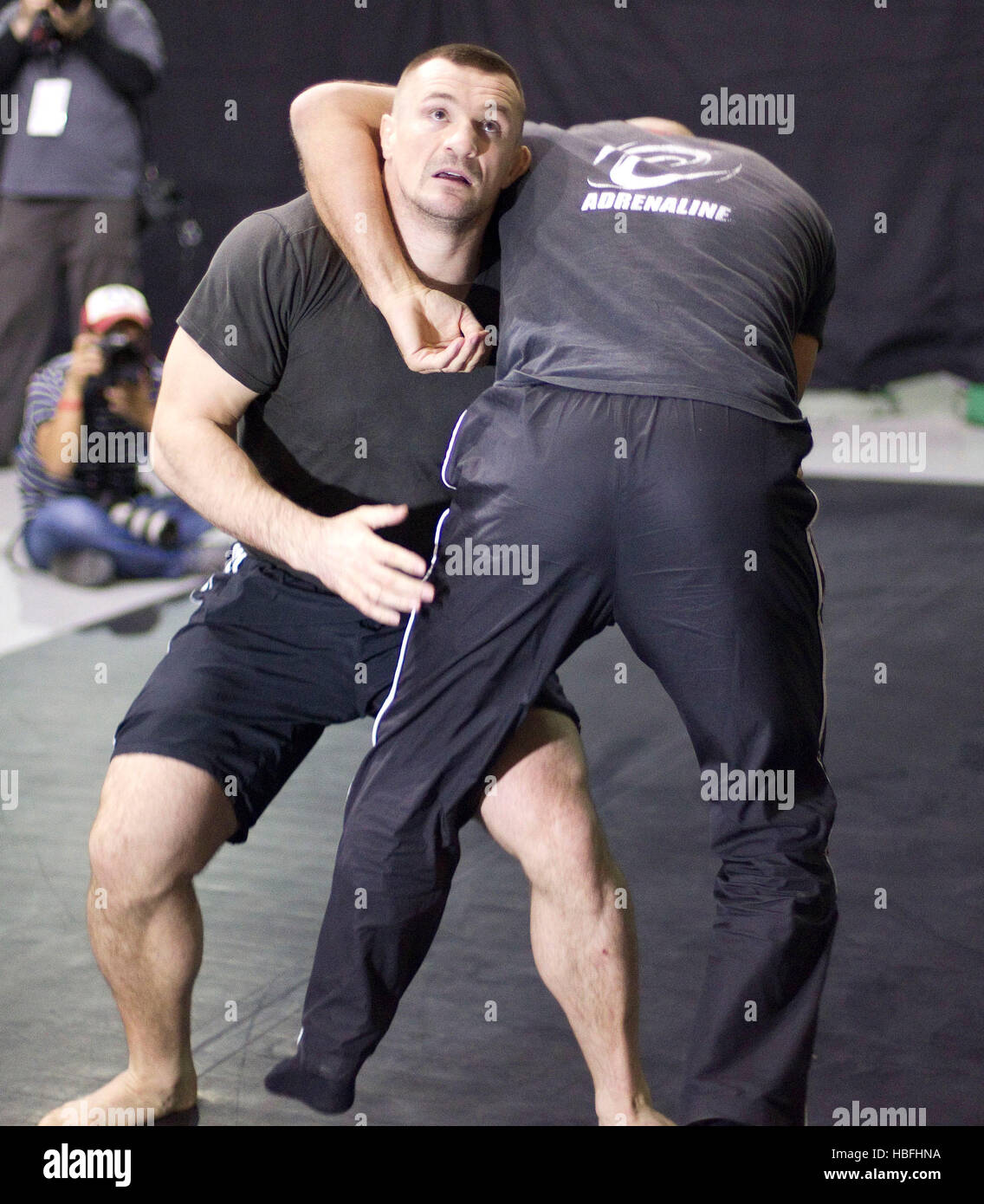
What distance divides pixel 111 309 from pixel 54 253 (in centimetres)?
126

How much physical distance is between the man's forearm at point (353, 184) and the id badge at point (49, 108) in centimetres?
339

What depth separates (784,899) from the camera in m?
1.61

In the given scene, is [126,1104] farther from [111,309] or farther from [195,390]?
[111,309]

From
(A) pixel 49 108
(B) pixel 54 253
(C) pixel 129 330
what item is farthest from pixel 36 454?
(A) pixel 49 108

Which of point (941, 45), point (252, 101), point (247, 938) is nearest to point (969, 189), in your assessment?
point (941, 45)

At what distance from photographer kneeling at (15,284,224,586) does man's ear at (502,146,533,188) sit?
247cm

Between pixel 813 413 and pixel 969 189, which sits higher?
pixel 969 189

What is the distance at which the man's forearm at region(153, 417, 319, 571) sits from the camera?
1766mm

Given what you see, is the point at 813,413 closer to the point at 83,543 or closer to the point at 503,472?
the point at 83,543

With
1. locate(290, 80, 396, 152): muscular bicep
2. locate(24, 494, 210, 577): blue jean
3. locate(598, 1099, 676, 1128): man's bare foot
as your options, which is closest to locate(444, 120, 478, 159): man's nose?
locate(290, 80, 396, 152): muscular bicep

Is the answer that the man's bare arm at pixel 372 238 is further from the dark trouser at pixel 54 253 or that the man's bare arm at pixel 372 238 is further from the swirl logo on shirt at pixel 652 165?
the dark trouser at pixel 54 253

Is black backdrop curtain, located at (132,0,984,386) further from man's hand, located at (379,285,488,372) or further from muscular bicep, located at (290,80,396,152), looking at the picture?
man's hand, located at (379,285,488,372)
